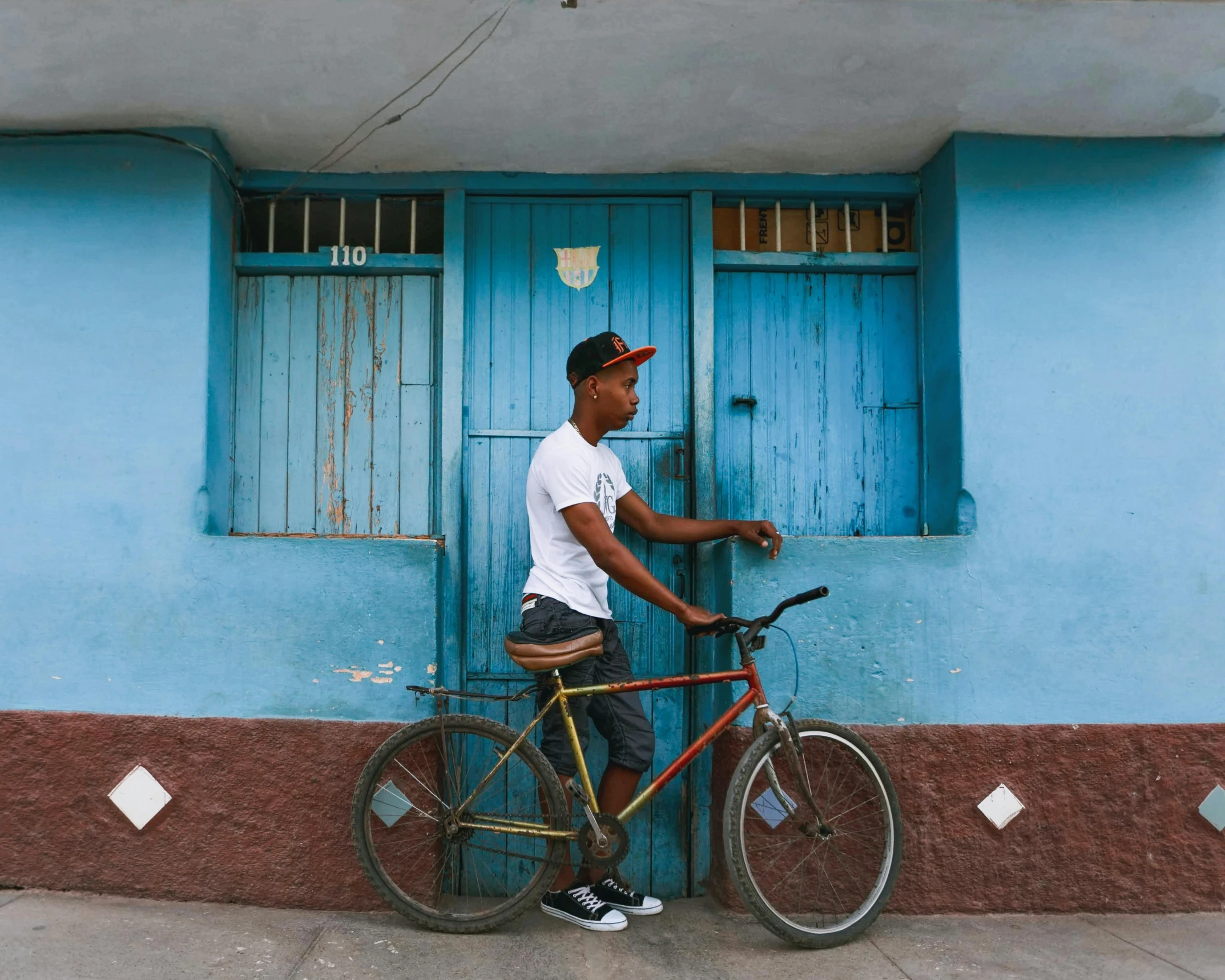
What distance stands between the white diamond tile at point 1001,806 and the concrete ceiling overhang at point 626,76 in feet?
8.75

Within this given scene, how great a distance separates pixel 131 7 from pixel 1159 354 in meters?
4.05

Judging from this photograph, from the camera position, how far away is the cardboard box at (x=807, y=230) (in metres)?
4.34

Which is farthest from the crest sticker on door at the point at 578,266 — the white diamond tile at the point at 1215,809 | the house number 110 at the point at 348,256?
the white diamond tile at the point at 1215,809

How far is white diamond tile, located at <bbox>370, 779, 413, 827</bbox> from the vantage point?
11.6 feet

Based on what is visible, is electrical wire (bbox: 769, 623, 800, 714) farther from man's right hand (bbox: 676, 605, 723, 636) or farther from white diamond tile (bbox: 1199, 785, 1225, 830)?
white diamond tile (bbox: 1199, 785, 1225, 830)

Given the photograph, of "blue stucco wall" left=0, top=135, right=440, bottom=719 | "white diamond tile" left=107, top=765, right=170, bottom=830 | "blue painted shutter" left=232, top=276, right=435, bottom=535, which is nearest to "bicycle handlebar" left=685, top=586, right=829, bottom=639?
"blue stucco wall" left=0, top=135, right=440, bottom=719

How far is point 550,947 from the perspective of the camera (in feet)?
10.9

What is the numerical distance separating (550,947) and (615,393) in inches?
78.5

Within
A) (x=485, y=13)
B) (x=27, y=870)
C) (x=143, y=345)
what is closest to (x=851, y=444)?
(x=485, y=13)

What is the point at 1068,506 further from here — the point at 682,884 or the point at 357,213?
the point at 357,213

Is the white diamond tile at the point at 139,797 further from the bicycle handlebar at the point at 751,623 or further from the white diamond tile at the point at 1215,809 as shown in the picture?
the white diamond tile at the point at 1215,809

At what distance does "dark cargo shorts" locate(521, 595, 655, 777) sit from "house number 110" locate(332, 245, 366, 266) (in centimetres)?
178

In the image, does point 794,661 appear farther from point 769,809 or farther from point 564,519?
point 564,519

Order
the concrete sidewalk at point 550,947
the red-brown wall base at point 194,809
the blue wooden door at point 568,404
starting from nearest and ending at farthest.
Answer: the concrete sidewalk at point 550,947 → the red-brown wall base at point 194,809 → the blue wooden door at point 568,404
